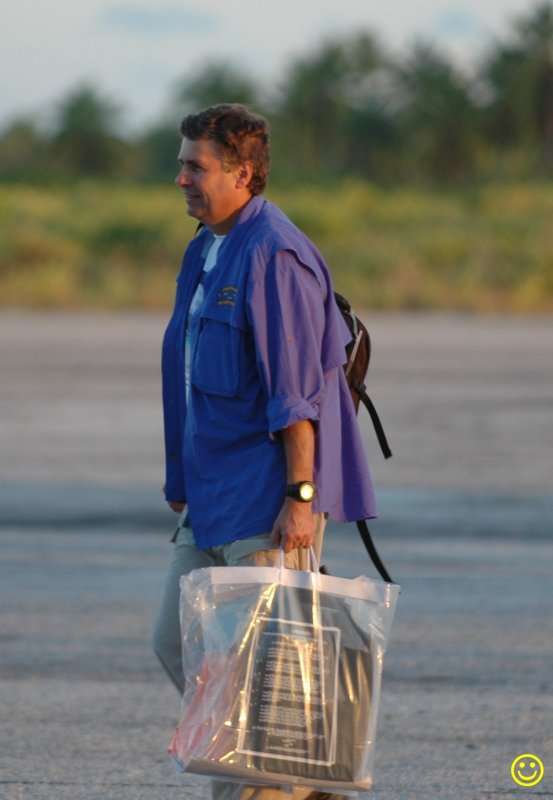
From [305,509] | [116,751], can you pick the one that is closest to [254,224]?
[305,509]

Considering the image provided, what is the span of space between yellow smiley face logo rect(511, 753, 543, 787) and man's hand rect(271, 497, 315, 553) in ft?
4.63

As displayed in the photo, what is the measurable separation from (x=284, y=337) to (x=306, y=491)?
0.39m

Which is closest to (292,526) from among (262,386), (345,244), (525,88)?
(262,386)

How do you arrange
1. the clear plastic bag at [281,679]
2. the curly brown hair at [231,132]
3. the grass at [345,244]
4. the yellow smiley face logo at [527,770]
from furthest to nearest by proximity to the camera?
1. the grass at [345,244]
2. the yellow smiley face logo at [527,770]
3. the curly brown hair at [231,132]
4. the clear plastic bag at [281,679]

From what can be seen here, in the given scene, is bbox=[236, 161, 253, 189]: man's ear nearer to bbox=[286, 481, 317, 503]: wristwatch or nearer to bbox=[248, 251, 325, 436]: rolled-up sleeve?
bbox=[248, 251, 325, 436]: rolled-up sleeve

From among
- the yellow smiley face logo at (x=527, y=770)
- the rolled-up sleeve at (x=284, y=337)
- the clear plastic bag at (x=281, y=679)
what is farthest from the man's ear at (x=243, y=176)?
the yellow smiley face logo at (x=527, y=770)

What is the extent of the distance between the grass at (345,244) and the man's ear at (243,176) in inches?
1177

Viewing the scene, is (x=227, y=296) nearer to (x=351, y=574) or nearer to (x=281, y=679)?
(x=281, y=679)

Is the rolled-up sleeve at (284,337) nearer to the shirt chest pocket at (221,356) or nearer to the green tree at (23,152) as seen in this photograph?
the shirt chest pocket at (221,356)

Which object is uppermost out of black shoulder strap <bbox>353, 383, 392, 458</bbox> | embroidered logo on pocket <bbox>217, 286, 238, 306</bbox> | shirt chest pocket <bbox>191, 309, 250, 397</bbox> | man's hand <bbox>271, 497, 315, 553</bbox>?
embroidered logo on pocket <bbox>217, 286, 238, 306</bbox>

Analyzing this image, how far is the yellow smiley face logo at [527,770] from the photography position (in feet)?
17.2

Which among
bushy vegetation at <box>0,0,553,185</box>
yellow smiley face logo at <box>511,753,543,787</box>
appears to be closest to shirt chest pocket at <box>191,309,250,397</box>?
yellow smiley face logo at <box>511,753,543,787</box>

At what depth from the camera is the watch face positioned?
425 cm

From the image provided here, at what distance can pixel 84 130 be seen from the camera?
86312 mm
